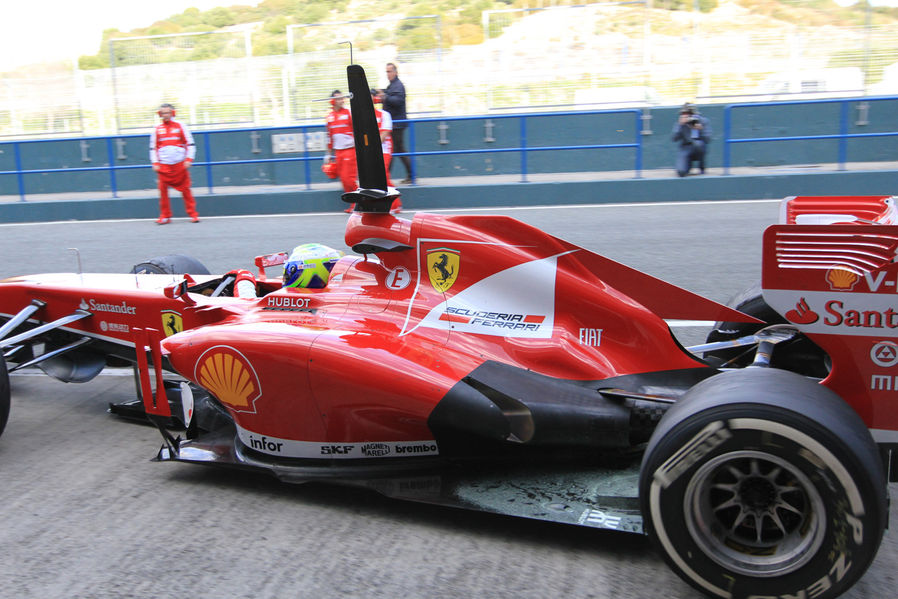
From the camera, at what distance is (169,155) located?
13.9m

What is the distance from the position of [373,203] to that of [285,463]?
1.40 m

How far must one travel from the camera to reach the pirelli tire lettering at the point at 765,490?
266 cm

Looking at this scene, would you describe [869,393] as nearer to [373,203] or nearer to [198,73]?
[373,203]

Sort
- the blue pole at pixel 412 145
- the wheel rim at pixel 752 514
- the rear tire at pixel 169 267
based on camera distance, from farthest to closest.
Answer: the blue pole at pixel 412 145, the rear tire at pixel 169 267, the wheel rim at pixel 752 514

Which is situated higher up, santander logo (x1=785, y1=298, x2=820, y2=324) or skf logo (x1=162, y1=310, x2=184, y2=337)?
santander logo (x1=785, y1=298, x2=820, y2=324)

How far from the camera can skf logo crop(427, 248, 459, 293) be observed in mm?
4129

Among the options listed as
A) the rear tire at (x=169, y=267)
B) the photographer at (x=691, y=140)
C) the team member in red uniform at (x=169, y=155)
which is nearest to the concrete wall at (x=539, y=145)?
the team member in red uniform at (x=169, y=155)

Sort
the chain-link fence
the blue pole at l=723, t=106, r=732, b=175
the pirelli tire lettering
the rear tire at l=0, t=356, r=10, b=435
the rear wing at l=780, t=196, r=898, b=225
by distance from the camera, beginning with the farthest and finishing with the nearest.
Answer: the chain-link fence, the blue pole at l=723, t=106, r=732, b=175, the rear tire at l=0, t=356, r=10, b=435, the rear wing at l=780, t=196, r=898, b=225, the pirelli tire lettering

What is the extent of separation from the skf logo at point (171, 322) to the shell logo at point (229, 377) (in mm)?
804

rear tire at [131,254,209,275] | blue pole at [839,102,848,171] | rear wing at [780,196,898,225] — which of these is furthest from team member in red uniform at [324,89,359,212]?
rear wing at [780,196,898,225]

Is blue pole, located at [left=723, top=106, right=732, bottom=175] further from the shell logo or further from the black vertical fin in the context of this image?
the shell logo

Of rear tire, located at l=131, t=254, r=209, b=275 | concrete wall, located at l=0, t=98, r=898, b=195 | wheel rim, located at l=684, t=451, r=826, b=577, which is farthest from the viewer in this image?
concrete wall, located at l=0, t=98, r=898, b=195

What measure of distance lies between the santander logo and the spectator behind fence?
1184cm

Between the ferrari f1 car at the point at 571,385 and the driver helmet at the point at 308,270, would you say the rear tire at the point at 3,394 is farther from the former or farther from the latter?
the driver helmet at the point at 308,270
